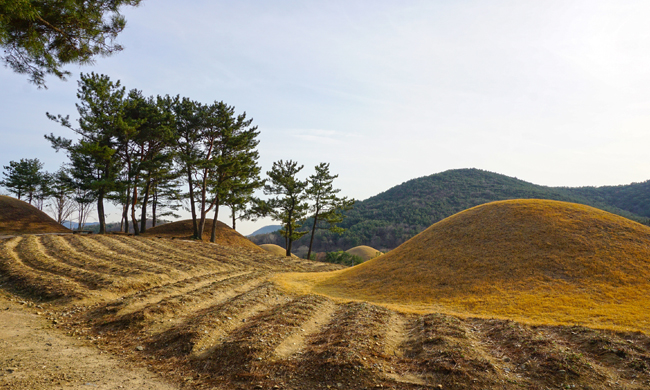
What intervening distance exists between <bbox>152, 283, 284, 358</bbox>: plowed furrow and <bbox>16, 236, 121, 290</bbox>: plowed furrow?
5.51m

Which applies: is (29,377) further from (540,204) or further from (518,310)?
(540,204)

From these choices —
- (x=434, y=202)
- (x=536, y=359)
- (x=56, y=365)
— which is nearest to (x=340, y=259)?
(x=536, y=359)

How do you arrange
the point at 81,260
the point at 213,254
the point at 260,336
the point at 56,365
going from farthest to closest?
1. the point at 213,254
2. the point at 81,260
3. the point at 260,336
4. the point at 56,365

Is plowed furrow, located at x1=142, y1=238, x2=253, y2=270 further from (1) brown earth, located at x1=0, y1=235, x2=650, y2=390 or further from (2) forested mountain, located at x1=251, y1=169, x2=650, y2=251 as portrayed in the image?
(2) forested mountain, located at x1=251, y1=169, x2=650, y2=251

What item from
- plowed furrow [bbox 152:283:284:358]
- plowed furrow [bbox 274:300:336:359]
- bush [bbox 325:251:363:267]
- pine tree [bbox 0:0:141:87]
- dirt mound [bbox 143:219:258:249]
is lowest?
bush [bbox 325:251:363:267]

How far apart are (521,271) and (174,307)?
14.6 meters

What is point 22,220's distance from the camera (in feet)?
113

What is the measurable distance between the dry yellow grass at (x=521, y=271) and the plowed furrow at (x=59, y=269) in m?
7.94

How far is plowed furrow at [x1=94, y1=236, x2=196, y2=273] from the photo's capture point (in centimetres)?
1806

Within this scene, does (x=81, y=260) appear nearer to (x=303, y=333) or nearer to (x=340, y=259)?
(x=303, y=333)

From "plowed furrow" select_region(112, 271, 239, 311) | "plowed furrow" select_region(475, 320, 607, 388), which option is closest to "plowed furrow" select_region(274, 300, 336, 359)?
"plowed furrow" select_region(475, 320, 607, 388)

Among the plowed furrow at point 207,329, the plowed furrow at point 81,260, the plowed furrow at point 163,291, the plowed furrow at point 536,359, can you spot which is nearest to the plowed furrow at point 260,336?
the plowed furrow at point 207,329

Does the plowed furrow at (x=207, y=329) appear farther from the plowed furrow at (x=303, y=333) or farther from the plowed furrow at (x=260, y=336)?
the plowed furrow at (x=303, y=333)

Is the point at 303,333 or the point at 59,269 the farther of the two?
the point at 59,269
